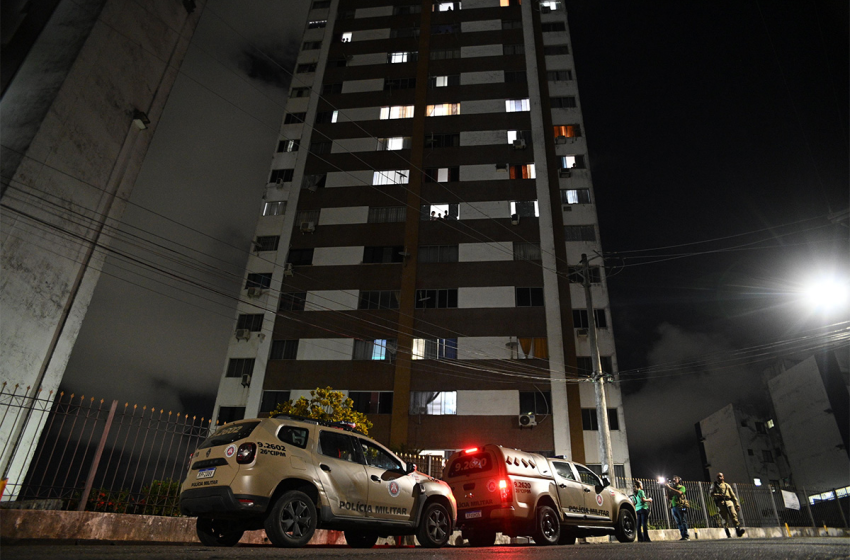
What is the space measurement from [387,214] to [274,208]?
8.03 m

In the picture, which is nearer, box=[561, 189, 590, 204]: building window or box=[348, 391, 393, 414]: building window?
box=[348, 391, 393, 414]: building window

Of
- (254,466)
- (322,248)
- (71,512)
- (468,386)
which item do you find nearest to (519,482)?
(254,466)

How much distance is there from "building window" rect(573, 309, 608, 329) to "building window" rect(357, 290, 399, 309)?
1077 cm

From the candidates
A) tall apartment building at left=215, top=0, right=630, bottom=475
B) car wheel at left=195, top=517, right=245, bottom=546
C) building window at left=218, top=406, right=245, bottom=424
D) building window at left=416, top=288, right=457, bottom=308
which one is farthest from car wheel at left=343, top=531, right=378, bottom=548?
building window at left=218, top=406, right=245, bottom=424

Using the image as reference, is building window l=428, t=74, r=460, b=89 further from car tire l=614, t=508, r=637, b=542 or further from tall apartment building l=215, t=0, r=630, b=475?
car tire l=614, t=508, r=637, b=542

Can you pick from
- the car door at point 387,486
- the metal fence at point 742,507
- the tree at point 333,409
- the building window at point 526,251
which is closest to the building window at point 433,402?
the tree at point 333,409

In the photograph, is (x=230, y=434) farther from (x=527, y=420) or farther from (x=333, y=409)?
(x=527, y=420)

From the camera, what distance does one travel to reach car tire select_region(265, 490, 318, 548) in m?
5.66

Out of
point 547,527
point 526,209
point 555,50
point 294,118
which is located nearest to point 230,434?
point 547,527

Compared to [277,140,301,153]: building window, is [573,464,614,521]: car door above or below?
below

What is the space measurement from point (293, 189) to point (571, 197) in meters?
18.8

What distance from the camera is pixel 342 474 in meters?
6.66

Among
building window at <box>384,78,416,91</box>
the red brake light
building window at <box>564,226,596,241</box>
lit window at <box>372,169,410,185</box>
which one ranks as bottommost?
the red brake light

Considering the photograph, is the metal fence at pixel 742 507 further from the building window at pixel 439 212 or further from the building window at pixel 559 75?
the building window at pixel 559 75
